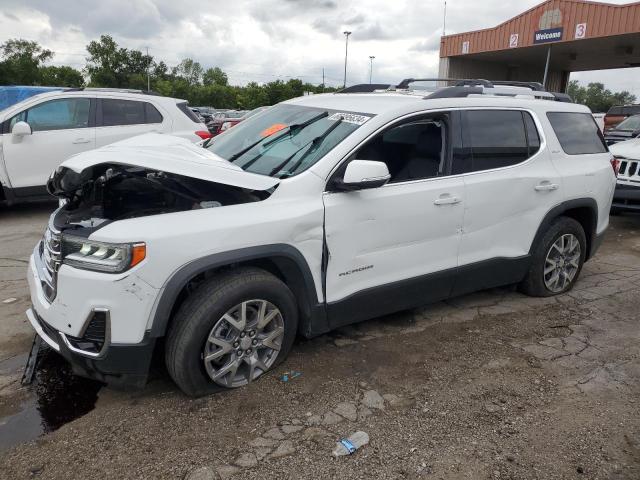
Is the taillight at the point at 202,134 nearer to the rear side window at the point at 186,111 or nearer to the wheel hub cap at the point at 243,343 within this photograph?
the rear side window at the point at 186,111

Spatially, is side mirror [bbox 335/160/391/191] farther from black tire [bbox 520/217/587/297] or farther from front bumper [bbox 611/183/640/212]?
front bumper [bbox 611/183/640/212]

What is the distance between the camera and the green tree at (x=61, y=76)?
1880 inches

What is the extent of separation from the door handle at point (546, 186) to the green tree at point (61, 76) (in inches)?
2030

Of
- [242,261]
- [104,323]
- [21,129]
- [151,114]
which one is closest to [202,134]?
[151,114]

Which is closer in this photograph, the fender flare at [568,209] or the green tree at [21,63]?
the fender flare at [568,209]

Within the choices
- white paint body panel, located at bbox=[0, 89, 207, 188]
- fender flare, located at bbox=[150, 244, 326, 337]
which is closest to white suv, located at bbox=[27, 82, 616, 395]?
fender flare, located at bbox=[150, 244, 326, 337]

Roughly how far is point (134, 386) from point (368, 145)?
6.83ft

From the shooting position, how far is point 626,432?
2.87 m

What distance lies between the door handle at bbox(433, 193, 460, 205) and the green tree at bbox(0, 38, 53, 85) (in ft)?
157

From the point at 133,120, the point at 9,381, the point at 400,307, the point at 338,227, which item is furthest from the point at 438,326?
the point at 133,120

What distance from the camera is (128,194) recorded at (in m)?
3.61

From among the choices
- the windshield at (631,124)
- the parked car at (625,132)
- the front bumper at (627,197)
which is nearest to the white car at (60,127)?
the front bumper at (627,197)

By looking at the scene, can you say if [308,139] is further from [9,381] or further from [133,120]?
[133,120]

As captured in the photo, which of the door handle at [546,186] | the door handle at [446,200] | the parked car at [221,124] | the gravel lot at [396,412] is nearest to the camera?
the gravel lot at [396,412]
